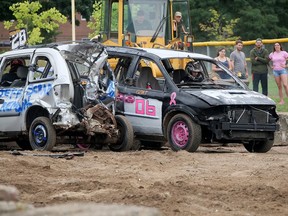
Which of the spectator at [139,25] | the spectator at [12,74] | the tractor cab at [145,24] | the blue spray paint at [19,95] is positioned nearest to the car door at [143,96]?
the blue spray paint at [19,95]

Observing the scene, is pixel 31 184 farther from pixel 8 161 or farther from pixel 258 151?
pixel 258 151

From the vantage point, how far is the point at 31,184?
11.2 metres

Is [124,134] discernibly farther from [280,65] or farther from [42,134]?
[280,65]

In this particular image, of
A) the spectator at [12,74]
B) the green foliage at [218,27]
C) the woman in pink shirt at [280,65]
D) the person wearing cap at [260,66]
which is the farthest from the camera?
the green foliage at [218,27]

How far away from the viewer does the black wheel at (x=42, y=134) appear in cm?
1616

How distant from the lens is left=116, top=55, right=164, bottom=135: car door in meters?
16.9

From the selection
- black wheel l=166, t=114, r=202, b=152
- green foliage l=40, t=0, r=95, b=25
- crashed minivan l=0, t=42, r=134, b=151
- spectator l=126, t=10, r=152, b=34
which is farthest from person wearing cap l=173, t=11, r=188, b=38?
green foliage l=40, t=0, r=95, b=25

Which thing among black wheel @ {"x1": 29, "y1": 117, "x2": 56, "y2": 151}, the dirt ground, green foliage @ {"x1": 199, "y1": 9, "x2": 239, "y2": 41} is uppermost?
green foliage @ {"x1": 199, "y1": 9, "x2": 239, "y2": 41}

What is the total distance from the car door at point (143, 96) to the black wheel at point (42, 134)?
5.36ft

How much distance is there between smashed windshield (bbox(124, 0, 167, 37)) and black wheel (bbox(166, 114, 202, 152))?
733 cm

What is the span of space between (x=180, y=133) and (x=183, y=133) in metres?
0.06

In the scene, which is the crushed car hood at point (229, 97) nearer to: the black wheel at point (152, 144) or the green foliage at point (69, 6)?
the black wheel at point (152, 144)

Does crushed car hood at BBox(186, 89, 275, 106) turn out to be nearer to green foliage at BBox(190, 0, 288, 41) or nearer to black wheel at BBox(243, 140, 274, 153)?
black wheel at BBox(243, 140, 274, 153)

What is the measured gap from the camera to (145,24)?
77.9ft
